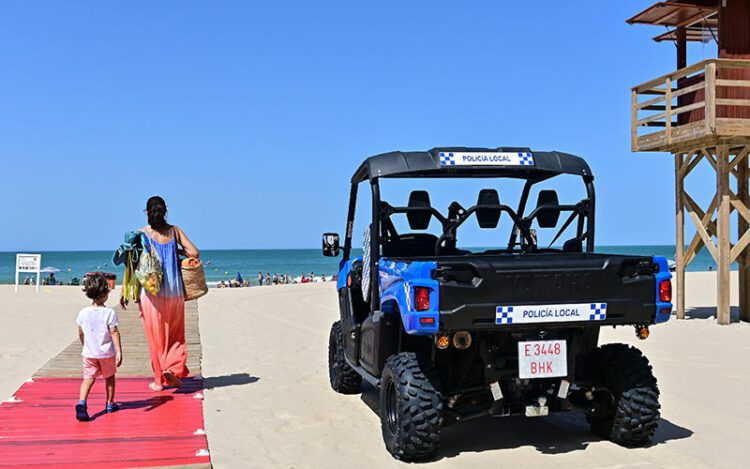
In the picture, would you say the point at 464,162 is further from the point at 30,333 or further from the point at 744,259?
the point at 744,259

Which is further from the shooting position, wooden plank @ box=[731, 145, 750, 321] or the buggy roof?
wooden plank @ box=[731, 145, 750, 321]

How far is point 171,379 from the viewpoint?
7.91m

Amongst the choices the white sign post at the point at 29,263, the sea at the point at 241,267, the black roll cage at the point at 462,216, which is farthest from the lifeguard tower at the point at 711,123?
the sea at the point at 241,267

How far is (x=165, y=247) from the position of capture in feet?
26.2

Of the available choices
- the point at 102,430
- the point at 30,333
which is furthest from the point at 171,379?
the point at 30,333

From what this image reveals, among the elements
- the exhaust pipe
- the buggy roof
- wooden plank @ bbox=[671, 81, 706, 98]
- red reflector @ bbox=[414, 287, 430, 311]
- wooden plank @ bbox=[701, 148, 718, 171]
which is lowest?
the exhaust pipe

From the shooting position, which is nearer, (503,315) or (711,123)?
(503,315)

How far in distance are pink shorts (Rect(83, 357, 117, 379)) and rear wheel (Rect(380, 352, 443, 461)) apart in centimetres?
262

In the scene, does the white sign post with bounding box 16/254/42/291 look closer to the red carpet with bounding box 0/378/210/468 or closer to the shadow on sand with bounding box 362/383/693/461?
the red carpet with bounding box 0/378/210/468

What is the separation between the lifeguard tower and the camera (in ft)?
47.6

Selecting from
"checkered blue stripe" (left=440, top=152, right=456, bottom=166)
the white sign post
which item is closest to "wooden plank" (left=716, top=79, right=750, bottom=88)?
"checkered blue stripe" (left=440, top=152, right=456, bottom=166)

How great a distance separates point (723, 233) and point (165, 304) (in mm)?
Answer: 11035

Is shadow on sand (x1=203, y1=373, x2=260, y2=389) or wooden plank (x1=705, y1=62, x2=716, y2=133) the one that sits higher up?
wooden plank (x1=705, y1=62, x2=716, y2=133)

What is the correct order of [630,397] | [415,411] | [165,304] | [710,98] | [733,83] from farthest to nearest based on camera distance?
[733,83] → [710,98] → [165,304] → [630,397] → [415,411]
